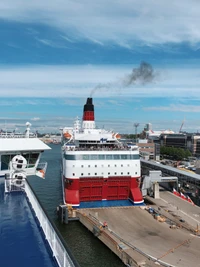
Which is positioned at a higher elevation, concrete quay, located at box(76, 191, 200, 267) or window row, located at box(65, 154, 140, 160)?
window row, located at box(65, 154, 140, 160)

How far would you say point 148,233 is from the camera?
73.4 ft

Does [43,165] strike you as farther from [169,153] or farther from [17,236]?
[169,153]

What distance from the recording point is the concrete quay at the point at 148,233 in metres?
18.0

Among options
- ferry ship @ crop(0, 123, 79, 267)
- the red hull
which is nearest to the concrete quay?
the red hull

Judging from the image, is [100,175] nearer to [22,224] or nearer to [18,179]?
[18,179]

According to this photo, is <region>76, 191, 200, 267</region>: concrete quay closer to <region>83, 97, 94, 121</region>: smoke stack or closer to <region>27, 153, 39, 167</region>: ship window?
<region>27, 153, 39, 167</region>: ship window

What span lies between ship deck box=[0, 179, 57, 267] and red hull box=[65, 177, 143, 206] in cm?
1345

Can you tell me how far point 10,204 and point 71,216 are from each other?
12.3 m

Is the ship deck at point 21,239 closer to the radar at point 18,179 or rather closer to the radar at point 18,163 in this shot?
the radar at point 18,179

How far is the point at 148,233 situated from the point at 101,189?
27.2ft

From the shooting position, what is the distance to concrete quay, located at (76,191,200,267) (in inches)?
710

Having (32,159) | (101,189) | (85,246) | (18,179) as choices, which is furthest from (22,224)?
(101,189)

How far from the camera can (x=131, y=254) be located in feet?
60.1

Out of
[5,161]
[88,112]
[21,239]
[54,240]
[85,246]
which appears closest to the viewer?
[54,240]
